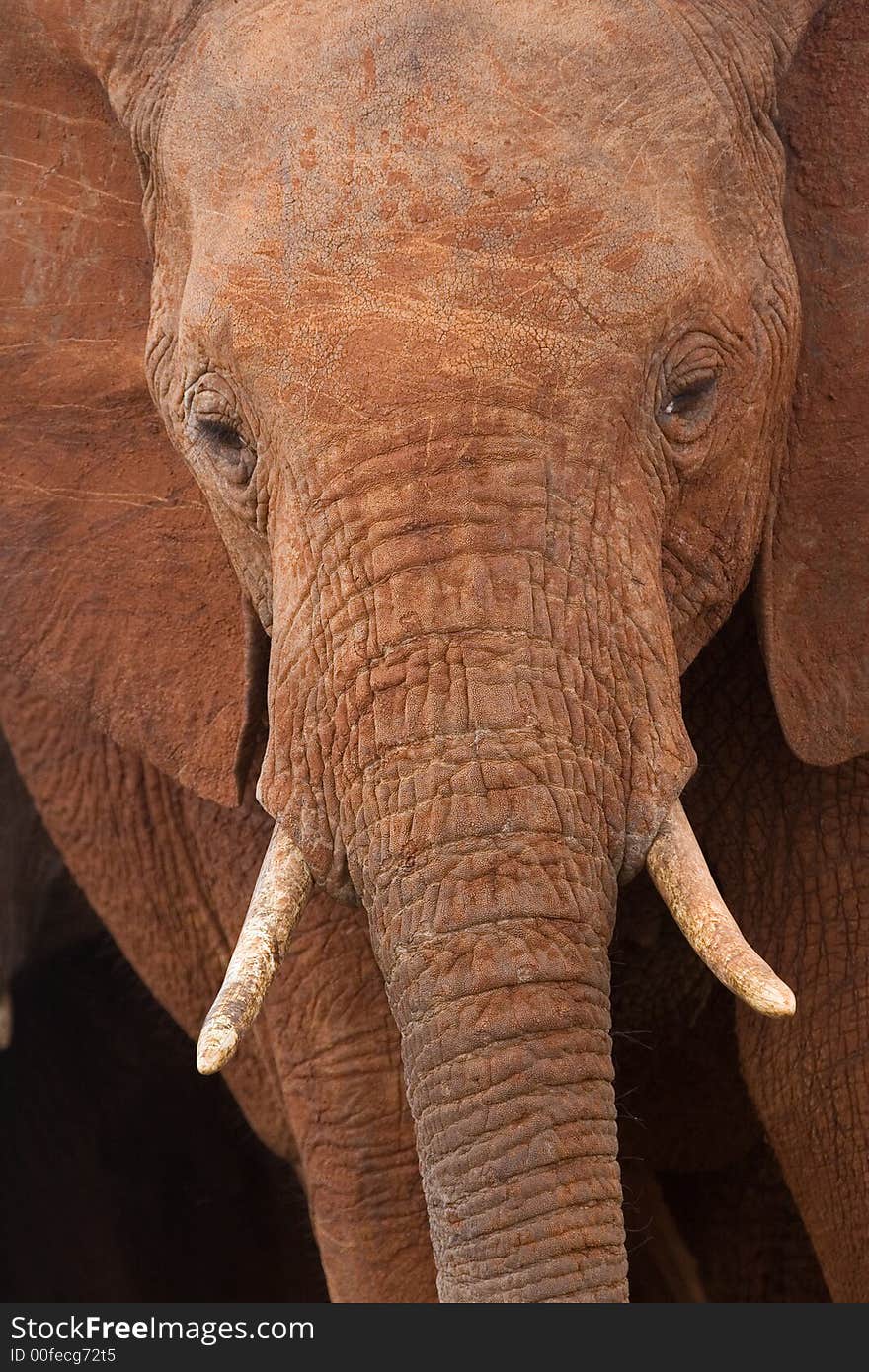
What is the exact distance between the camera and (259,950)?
3.42 metres

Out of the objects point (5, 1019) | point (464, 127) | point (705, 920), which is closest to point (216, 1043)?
point (705, 920)

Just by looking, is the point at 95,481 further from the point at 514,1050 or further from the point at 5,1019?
the point at 5,1019

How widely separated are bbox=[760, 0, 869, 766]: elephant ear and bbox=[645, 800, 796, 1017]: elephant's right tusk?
41 centimetres

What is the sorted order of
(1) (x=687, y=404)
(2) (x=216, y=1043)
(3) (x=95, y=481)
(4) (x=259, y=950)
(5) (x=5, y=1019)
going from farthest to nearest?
(5) (x=5, y=1019)
(3) (x=95, y=481)
(1) (x=687, y=404)
(4) (x=259, y=950)
(2) (x=216, y=1043)

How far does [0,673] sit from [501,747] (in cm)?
182

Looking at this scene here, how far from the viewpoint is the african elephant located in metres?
3.33

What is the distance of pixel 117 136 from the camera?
161 inches

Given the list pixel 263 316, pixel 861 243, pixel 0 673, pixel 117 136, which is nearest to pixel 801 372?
pixel 861 243

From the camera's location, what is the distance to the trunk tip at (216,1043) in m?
3.25

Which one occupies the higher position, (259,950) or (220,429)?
(220,429)

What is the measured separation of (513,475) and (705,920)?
0.54 meters

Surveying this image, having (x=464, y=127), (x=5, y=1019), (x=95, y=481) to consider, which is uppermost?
(x=464, y=127)

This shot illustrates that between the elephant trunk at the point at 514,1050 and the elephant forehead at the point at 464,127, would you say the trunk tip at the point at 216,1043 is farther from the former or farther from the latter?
the elephant forehead at the point at 464,127

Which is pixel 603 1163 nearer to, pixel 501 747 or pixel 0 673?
pixel 501 747
